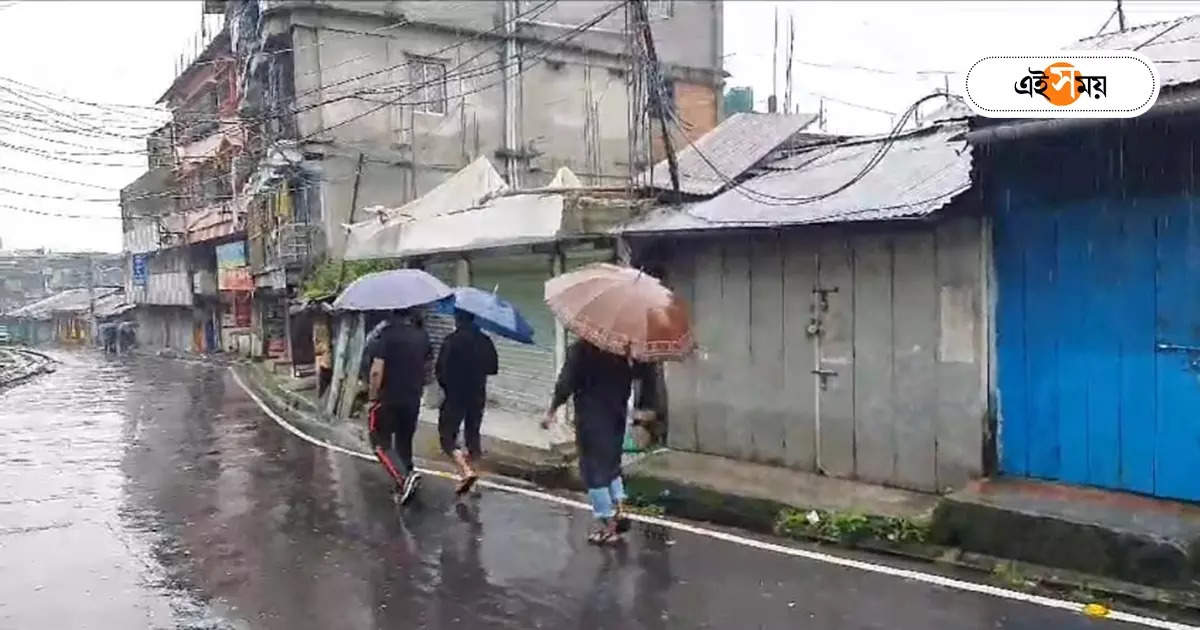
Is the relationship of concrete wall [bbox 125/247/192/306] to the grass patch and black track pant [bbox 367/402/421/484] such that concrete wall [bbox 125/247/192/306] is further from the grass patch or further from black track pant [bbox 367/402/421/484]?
the grass patch

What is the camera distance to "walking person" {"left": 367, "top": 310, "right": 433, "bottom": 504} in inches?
393

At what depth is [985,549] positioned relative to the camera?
7371mm

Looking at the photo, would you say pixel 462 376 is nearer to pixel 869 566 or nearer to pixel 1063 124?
pixel 869 566

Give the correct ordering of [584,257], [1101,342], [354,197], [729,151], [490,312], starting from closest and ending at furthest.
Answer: [1101,342], [490,312], [729,151], [584,257], [354,197]

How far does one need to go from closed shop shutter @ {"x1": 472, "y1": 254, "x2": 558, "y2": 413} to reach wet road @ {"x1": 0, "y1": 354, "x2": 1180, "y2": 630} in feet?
13.1

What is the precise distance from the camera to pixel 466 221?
15.5 m

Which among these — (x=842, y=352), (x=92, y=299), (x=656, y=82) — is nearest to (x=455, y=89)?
(x=656, y=82)

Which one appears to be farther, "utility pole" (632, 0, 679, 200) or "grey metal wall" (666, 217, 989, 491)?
"utility pole" (632, 0, 679, 200)

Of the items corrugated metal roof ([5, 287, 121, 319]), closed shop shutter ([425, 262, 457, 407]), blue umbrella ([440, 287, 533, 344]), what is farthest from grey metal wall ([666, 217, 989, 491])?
corrugated metal roof ([5, 287, 121, 319])

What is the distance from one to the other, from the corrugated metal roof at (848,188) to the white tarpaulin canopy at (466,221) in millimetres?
1951

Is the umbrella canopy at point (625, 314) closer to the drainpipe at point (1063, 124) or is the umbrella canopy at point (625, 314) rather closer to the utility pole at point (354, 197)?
the drainpipe at point (1063, 124)

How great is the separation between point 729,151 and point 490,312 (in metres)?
→ 4.67

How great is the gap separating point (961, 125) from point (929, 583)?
18.4ft

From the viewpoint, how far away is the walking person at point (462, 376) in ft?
34.4
